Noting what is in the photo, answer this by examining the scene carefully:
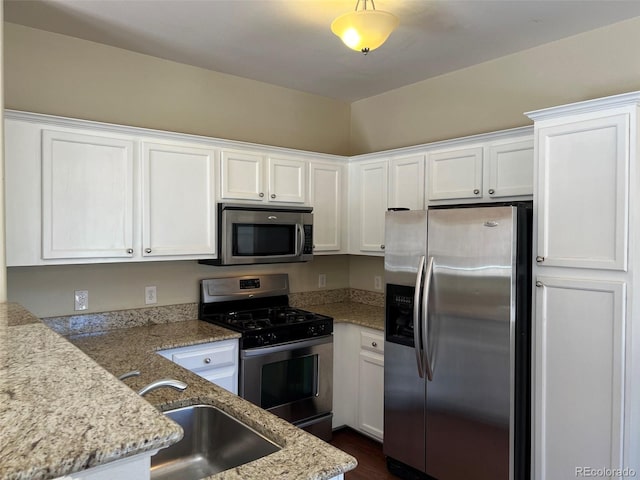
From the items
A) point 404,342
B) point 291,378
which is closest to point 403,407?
point 404,342

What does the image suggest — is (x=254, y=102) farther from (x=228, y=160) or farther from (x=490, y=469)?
(x=490, y=469)

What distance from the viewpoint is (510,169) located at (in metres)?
2.79

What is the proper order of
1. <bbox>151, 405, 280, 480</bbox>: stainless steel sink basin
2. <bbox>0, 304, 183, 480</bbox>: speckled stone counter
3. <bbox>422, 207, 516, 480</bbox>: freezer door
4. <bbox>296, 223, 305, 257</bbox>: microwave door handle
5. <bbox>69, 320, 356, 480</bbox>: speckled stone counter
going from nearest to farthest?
<bbox>0, 304, 183, 480</bbox>: speckled stone counter → <bbox>69, 320, 356, 480</bbox>: speckled stone counter → <bbox>151, 405, 280, 480</bbox>: stainless steel sink basin → <bbox>422, 207, 516, 480</bbox>: freezer door → <bbox>296, 223, 305, 257</bbox>: microwave door handle

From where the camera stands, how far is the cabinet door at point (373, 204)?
3.56 metres

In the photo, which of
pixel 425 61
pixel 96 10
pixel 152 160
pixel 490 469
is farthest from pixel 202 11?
pixel 490 469

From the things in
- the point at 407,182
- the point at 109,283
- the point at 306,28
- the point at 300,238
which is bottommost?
the point at 109,283

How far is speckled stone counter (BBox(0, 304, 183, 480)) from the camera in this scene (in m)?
0.61

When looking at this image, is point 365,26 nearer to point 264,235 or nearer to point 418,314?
point 418,314

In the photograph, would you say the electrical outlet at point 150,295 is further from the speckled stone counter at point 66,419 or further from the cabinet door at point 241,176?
the speckled stone counter at point 66,419

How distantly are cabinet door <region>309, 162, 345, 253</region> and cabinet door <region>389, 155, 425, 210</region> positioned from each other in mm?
486

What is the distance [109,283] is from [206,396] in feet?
5.45

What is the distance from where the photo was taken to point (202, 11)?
97.6 inches

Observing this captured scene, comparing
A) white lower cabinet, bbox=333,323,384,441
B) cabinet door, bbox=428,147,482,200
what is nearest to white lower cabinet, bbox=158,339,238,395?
white lower cabinet, bbox=333,323,384,441

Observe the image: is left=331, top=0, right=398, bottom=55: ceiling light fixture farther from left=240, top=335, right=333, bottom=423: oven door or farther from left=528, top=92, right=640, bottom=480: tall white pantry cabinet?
Result: left=240, top=335, right=333, bottom=423: oven door
